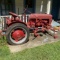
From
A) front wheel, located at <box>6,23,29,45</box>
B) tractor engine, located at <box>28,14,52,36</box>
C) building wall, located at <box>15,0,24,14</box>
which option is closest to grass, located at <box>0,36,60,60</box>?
front wheel, located at <box>6,23,29,45</box>

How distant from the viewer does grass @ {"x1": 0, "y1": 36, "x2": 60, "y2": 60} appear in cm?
632

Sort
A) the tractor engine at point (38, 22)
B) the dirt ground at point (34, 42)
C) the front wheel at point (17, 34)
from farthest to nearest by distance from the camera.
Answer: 1. the tractor engine at point (38, 22)
2. the front wheel at point (17, 34)
3. the dirt ground at point (34, 42)

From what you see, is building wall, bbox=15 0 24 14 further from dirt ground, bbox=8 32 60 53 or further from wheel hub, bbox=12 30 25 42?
wheel hub, bbox=12 30 25 42

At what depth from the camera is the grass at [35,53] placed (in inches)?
249

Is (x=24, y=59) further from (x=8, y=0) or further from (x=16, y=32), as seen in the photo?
(x=8, y=0)

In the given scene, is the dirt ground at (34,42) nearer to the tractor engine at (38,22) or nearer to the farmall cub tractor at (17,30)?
the farmall cub tractor at (17,30)

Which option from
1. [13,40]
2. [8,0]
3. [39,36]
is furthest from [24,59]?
[8,0]

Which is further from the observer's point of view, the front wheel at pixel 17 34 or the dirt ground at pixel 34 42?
the front wheel at pixel 17 34

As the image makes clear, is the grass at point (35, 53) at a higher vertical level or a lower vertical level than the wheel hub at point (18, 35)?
lower

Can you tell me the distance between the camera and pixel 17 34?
24.9ft

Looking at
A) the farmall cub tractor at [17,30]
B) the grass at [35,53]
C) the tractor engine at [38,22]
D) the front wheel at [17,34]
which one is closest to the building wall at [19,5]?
the tractor engine at [38,22]

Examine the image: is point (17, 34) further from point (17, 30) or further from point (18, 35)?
point (17, 30)

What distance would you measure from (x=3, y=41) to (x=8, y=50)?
926 millimetres

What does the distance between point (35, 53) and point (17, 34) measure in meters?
1.41
